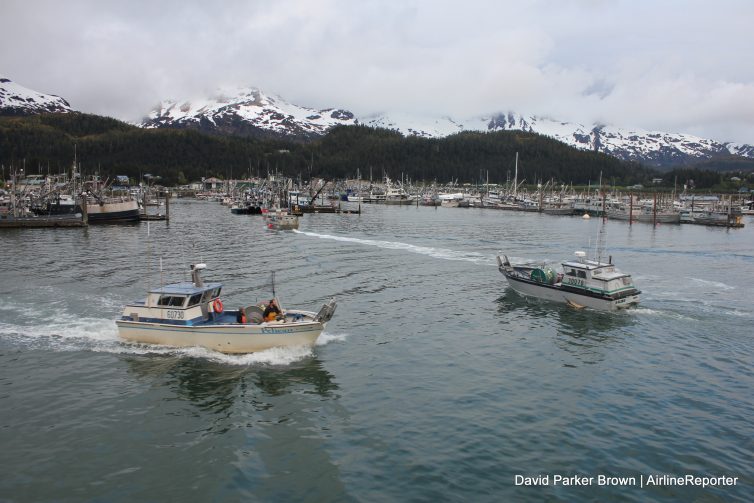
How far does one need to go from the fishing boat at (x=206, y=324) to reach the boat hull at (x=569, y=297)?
22.4 m

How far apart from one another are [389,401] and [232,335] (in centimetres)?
1046

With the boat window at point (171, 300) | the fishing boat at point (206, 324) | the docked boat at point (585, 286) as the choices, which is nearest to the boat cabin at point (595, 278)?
the docked boat at point (585, 286)

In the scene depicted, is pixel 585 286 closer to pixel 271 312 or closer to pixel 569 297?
pixel 569 297

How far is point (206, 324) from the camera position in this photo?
30.8 m

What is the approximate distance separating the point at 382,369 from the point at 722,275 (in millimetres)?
52099

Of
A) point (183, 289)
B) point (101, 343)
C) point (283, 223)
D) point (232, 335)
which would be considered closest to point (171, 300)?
point (183, 289)

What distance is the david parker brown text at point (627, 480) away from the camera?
61.1 feet

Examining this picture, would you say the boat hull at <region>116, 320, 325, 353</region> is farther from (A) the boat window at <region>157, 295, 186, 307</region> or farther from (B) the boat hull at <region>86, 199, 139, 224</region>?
(B) the boat hull at <region>86, 199, 139, 224</region>

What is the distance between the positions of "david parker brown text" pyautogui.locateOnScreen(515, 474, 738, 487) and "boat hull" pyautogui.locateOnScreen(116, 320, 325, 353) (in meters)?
15.4

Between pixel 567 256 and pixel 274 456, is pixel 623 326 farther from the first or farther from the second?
pixel 567 256

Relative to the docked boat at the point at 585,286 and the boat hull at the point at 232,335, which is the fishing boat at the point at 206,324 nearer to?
the boat hull at the point at 232,335

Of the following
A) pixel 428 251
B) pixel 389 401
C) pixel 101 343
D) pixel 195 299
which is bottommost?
pixel 389 401

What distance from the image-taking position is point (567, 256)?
76.5m

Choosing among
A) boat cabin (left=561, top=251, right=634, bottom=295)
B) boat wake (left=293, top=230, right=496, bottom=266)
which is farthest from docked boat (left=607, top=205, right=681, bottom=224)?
boat cabin (left=561, top=251, right=634, bottom=295)
